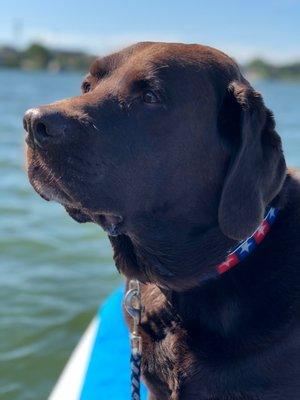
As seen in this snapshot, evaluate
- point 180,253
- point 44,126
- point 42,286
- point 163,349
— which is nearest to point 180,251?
point 180,253

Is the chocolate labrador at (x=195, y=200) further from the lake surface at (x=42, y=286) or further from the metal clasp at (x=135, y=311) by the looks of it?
the lake surface at (x=42, y=286)

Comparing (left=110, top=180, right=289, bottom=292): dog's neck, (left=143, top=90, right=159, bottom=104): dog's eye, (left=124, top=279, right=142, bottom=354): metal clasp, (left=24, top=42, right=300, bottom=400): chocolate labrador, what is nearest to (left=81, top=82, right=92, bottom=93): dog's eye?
(left=24, top=42, right=300, bottom=400): chocolate labrador

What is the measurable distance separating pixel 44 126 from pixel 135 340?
88cm

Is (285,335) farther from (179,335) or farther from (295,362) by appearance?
(179,335)

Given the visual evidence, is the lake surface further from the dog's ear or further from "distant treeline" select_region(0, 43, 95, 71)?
"distant treeline" select_region(0, 43, 95, 71)

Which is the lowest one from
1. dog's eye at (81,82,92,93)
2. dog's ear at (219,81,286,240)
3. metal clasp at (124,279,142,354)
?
metal clasp at (124,279,142,354)

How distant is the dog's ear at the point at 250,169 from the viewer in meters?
2.29

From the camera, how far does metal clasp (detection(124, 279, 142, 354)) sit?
254cm

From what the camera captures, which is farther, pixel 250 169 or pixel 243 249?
pixel 243 249

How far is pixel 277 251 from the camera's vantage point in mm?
2457

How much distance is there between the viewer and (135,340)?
2545 mm

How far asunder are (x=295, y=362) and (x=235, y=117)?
2.83 feet

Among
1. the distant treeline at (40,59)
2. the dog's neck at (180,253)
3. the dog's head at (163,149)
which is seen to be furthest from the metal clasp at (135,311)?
the distant treeline at (40,59)

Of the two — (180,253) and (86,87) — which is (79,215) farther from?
(86,87)
